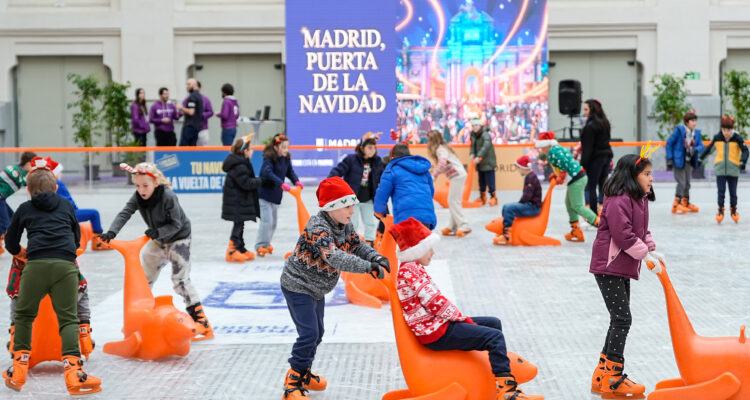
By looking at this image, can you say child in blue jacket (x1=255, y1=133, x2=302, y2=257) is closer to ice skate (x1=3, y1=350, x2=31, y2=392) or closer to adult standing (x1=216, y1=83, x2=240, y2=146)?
ice skate (x1=3, y1=350, x2=31, y2=392)

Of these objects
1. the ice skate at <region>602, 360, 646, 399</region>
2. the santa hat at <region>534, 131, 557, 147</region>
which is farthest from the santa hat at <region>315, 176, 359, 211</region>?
the santa hat at <region>534, 131, 557, 147</region>

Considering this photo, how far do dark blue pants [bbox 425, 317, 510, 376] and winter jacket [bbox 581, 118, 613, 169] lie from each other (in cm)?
903

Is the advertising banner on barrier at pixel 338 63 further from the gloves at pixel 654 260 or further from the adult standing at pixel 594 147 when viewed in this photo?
the gloves at pixel 654 260

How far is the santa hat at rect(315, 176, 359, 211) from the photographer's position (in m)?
5.79

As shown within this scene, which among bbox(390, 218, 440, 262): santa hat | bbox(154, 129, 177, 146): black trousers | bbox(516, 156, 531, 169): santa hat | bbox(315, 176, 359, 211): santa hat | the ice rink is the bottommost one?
the ice rink

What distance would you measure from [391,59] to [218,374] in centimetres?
1593

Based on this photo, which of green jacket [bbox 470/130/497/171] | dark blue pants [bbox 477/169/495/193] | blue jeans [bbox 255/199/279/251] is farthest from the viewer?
dark blue pants [bbox 477/169/495/193]

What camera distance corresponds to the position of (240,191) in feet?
39.1

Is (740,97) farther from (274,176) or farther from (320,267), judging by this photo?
(320,267)

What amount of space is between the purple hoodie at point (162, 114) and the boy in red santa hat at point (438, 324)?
17.4 metres

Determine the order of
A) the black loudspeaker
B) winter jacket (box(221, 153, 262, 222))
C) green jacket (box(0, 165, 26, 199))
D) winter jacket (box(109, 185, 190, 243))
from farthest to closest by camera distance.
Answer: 1. the black loudspeaker
2. winter jacket (box(221, 153, 262, 222))
3. green jacket (box(0, 165, 26, 199))
4. winter jacket (box(109, 185, 190, 243))

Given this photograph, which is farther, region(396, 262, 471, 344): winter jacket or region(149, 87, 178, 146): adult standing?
region(149, 87, 178, 146): adult standing

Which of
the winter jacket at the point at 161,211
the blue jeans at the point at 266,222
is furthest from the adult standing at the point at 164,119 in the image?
the winter jacket at the point at 161,211

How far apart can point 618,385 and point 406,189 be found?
4535mm
